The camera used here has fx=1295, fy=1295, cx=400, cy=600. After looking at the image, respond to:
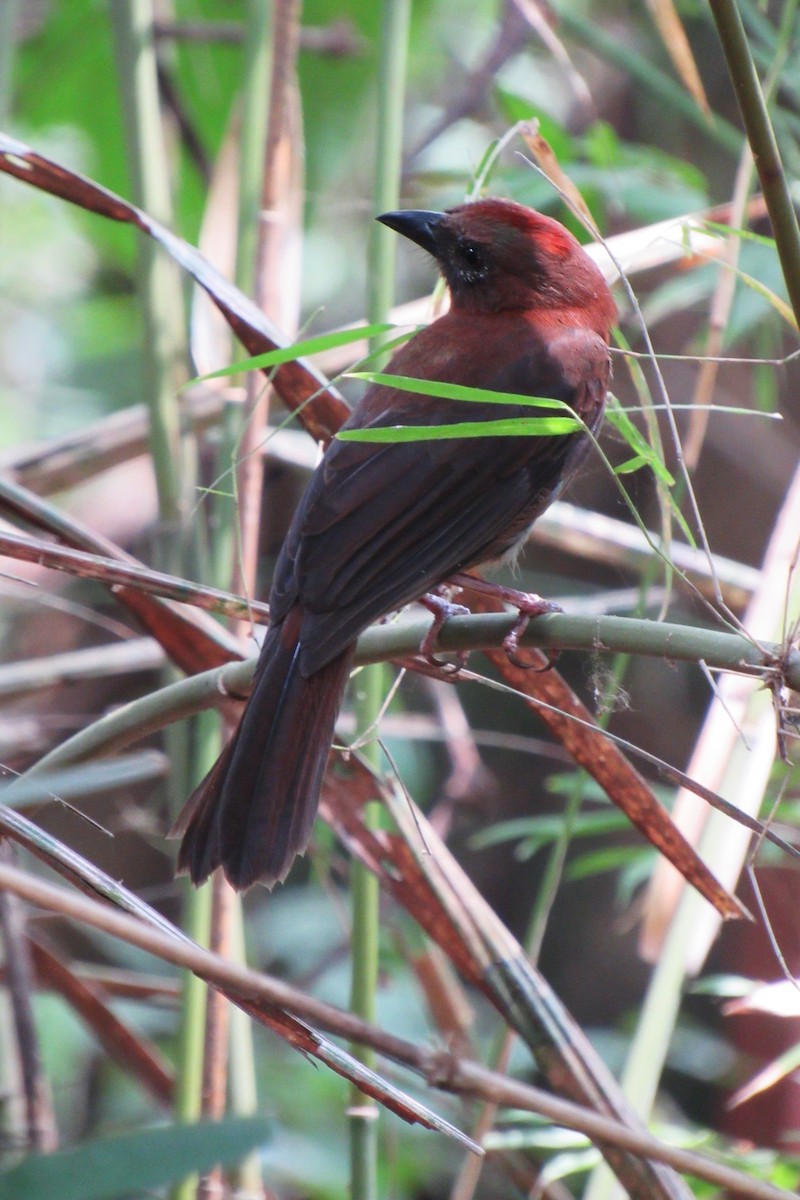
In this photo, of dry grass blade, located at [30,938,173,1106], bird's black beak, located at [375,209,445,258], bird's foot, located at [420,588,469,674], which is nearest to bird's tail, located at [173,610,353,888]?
bird's foot, located at [420,588,469,674]

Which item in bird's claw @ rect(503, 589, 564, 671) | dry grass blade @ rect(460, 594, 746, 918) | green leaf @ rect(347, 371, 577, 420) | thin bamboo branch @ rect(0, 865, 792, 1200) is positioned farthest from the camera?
dry grass blade @ rect(460, 594, 746, 918)

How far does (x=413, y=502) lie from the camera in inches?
85.8

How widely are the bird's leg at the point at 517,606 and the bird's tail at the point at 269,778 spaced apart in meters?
0.28

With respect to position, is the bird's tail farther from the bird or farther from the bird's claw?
the bird's claw

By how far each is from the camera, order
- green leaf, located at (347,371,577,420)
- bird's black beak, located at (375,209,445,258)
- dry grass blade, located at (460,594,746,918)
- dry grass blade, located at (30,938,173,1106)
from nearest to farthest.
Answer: green leaf, located at (347,371,577,420) < dry grass blade, located at (460,594,746,918) < dry grass blade, located at (30,938,173,1106) < bird's black beak, located at (375,209,445,258)

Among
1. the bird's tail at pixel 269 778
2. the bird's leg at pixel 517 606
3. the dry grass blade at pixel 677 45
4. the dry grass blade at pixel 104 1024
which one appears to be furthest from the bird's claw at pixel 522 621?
the dry grass blade at pixel 677 45

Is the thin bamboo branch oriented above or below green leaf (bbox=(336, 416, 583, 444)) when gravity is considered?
below

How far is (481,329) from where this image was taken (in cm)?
252

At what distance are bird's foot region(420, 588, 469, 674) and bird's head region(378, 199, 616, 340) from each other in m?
0.63

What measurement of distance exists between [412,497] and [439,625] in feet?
2.16

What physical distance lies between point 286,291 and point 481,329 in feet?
1.40

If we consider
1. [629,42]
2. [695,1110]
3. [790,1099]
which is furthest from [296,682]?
[629,42]

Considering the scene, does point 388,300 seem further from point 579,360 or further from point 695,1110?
point 695,1110

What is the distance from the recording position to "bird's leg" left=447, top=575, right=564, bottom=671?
1491mm
